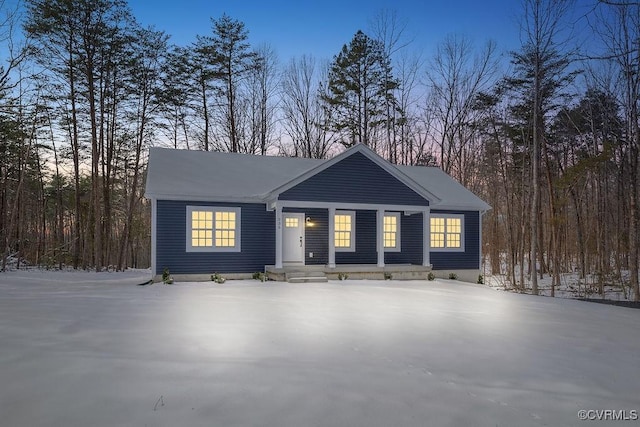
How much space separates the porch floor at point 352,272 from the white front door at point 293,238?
0.57 metres

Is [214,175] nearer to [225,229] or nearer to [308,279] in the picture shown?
[225,229]

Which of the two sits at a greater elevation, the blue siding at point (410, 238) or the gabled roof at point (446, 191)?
the gabled roof at point (446, 191)

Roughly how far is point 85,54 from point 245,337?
801 inches

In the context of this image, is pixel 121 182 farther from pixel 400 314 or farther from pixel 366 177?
pixel 400 314

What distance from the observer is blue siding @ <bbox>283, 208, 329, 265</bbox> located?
1652 cm

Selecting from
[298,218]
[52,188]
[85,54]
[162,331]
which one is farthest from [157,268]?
[52,188]

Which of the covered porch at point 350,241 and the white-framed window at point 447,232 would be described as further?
the white-framed window at point 447,232

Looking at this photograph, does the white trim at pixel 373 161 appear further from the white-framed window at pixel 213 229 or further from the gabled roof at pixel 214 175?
the white-framed window at pixel 213 229

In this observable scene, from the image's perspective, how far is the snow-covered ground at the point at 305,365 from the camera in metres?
3.74

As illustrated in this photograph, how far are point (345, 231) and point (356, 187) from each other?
6.82 ft

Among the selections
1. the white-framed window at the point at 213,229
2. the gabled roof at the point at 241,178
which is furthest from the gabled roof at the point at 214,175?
the white-framed window at the point at 213,229

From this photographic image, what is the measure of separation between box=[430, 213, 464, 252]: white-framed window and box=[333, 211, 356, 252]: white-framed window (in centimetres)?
347

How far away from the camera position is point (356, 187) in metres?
15.9

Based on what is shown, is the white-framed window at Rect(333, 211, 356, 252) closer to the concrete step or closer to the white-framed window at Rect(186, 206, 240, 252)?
the concrete step
